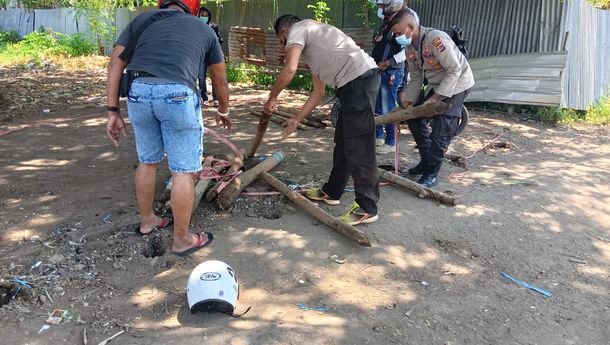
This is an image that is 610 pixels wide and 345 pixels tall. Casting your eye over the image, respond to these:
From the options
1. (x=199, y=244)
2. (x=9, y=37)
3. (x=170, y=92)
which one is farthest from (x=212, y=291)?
(x=9, y=37)

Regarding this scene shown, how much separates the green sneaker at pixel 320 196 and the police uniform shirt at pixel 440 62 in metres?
1.42

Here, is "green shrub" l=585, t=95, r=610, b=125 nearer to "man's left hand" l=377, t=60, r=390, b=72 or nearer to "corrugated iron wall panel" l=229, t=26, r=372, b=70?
"corrugated iron wall panel" l=229, t=26, r=372, b=70

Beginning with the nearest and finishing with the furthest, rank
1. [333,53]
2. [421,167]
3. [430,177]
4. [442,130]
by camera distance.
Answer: [333,53], [442,130], [430,177], [421,167]

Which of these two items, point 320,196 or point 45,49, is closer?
point 320,196

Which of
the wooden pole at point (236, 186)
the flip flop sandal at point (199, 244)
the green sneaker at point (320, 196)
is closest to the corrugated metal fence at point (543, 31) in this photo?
the green sneaker at point (320, 196)

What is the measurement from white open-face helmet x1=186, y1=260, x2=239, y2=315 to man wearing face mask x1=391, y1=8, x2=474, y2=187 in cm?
273

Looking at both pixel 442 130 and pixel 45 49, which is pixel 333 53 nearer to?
pixel 442 130

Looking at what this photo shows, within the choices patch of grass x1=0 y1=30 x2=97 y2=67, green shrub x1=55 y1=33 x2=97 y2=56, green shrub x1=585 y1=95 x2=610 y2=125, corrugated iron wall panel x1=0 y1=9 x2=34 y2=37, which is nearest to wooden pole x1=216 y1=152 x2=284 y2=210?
green shrub x1=585 y1=95 x2=610 y2=125

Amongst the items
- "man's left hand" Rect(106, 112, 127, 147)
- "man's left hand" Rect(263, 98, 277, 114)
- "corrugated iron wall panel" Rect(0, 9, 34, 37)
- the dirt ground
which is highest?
"corrugated iron wall panel" Rect(0, 9, 34, 37)

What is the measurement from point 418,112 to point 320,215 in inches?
52.8

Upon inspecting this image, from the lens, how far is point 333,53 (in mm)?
3709

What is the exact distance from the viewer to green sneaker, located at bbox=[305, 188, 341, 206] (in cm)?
450

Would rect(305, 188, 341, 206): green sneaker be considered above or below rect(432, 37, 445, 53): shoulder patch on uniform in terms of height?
below

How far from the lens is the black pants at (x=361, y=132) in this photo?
377cm
